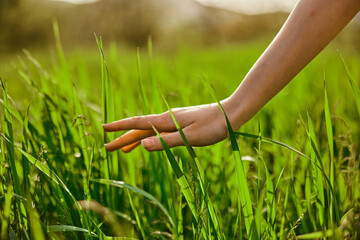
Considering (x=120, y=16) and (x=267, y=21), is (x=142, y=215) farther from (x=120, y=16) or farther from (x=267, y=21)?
(x=267, y=21)

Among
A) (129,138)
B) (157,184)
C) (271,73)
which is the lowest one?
(157,184)

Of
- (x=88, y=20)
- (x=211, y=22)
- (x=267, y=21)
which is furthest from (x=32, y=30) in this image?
(x=267, y=21)

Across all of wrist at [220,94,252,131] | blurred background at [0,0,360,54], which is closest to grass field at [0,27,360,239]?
wrist at [220,94,252,131]

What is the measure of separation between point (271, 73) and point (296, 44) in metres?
0.06

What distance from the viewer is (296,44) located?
1.96ft

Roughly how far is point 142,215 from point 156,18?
58.9 feet

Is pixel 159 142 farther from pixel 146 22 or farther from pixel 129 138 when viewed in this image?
pixel 146 22

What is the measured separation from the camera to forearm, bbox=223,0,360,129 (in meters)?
0.59

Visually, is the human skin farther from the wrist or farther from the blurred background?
the blurred background

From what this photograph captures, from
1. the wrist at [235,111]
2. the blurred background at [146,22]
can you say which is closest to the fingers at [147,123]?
the wrist at [235,111]

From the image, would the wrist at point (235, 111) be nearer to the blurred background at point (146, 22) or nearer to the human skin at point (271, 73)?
the human skin at point (271, 73)

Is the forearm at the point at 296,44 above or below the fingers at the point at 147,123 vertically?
above

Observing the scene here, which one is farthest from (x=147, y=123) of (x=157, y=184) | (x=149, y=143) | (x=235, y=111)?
(x=157, y=184)

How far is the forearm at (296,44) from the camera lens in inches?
23.1
